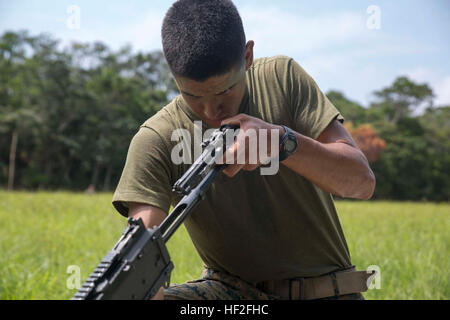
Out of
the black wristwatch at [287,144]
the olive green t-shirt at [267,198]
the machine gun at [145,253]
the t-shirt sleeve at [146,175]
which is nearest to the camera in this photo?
the machine gun at [145,253]

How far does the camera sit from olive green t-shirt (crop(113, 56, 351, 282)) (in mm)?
2061

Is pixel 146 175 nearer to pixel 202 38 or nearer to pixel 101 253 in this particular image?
pixel 202 38

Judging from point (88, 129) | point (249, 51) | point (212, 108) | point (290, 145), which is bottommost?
point (88, 129)

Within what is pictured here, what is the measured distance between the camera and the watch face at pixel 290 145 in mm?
1665

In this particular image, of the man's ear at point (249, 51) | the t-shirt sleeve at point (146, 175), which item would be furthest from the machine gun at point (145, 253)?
the man's ear at point (249, 51)

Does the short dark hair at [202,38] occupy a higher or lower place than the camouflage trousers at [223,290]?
higher

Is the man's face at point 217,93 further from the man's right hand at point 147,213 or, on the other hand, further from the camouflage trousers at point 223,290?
the camouflage trousers at point 223,290

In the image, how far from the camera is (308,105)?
2.06m

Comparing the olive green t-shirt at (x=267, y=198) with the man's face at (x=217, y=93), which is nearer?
the man's face at (x=217, y=93)

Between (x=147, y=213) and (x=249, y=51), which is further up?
(x=249, y=51)

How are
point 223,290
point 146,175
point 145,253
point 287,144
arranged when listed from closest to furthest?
point 145,253, point 287,144, point 146,175, point 223,290

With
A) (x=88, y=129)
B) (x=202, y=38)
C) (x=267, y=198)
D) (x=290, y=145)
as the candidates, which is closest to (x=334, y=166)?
(x=290, y=145)

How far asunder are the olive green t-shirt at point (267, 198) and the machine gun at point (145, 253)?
0.51m

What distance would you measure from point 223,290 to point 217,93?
3.10 feet
